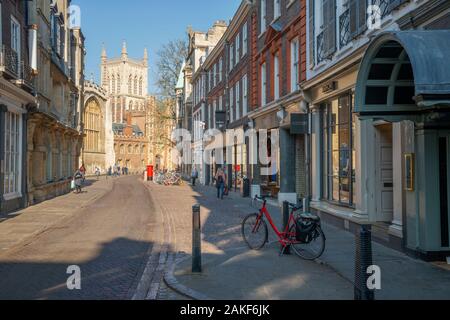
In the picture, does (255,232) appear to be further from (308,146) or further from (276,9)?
(276,9)

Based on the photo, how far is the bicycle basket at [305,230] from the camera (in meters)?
8.73

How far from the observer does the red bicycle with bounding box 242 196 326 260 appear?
866 centimetres

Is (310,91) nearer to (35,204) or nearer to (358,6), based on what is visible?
(358,6)

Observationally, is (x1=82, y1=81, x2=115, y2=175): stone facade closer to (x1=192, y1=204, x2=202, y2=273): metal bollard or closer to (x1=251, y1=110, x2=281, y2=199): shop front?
(x1=251, y1=110, x2=281, y2=199): shop front

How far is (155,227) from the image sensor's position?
548 inches

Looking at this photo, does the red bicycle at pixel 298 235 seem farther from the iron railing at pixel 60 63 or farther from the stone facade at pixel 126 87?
the stone facade at pixel 126 87

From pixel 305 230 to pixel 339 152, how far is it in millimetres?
5007

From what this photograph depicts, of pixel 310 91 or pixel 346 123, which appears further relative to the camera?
pixel 310 91

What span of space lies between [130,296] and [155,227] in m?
7.53

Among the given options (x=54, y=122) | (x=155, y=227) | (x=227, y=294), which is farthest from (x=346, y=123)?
(x=54, y=122)

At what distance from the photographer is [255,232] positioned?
9906 millimetres

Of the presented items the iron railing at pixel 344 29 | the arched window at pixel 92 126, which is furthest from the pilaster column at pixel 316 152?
the arched window at pixel 92 126

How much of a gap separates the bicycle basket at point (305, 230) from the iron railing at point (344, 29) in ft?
17.9

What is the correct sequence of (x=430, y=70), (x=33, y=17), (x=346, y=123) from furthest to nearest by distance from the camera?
(x=33, y=17) < (x=346, y=123) < (x=430, y=70)
